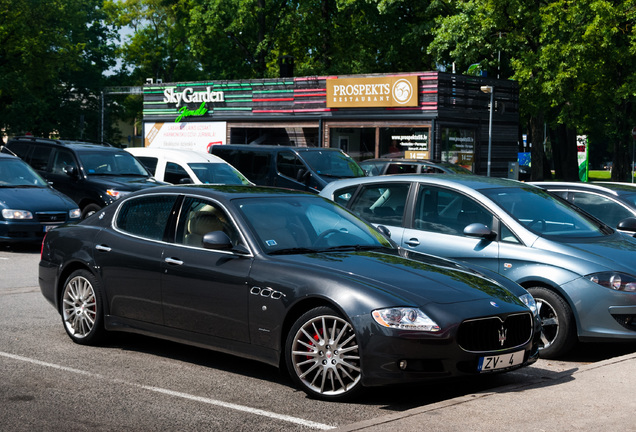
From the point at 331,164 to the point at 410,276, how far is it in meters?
15.2

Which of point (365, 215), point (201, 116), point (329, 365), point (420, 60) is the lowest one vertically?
point (329, 365)

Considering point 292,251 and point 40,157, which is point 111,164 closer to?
point 40,157

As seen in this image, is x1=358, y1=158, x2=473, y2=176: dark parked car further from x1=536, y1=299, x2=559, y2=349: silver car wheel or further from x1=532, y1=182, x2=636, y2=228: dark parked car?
x1=536, y1=299, x2=559, y2=349: silver car wheel

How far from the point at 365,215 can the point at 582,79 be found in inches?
1044

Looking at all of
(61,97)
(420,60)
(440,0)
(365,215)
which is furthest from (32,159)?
(61,97)

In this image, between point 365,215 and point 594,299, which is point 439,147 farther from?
point 594,299

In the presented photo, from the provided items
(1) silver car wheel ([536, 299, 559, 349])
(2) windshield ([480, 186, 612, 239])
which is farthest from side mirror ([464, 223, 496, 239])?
(1) silver car wheel ([536, 299, 559, 349])

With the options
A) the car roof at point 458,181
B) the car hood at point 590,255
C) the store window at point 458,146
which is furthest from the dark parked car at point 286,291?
the store window at point 458,146

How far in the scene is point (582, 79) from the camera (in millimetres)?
33844

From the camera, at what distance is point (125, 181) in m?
17.6

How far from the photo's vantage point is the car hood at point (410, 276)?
19.4 ft

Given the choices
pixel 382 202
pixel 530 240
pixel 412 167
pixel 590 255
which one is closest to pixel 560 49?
pixel 412 167

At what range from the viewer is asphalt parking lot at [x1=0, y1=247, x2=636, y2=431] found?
17.6 ft

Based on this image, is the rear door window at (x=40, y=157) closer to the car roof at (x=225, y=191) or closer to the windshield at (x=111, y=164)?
the windshield at (x=111, y=164)
